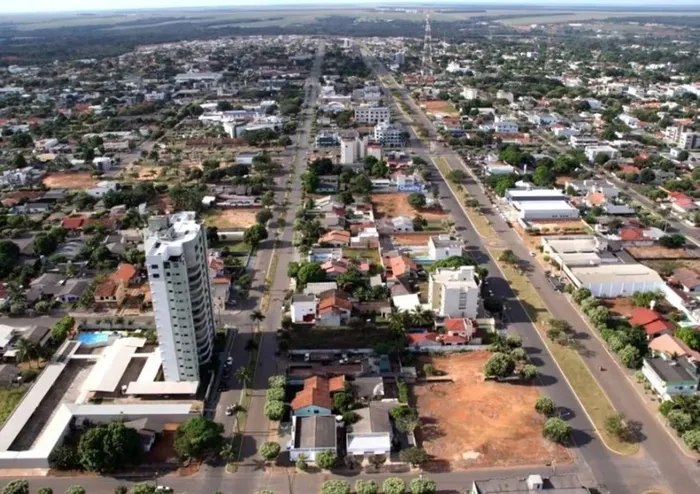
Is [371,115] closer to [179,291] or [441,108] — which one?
[441,108]

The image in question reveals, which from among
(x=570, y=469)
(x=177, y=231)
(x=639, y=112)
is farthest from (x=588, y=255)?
(x=639, y=112)

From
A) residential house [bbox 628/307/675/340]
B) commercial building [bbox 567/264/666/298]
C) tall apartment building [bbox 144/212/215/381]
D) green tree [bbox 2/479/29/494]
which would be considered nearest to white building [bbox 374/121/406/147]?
commercial building [bbox 567/264/666/298]

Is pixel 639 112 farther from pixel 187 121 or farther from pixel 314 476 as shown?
pixel 314 476

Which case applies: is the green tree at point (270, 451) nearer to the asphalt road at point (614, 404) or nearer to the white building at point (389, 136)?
the asphalt road at point (614, 404)

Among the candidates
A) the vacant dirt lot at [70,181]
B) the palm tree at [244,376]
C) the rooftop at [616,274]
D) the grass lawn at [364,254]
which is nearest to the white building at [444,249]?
the grass lawn at [364,254]

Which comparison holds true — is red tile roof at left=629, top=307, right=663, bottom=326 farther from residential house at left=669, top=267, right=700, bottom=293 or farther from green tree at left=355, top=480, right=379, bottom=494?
green tree at left=355, top=480, right=379, bottom=494

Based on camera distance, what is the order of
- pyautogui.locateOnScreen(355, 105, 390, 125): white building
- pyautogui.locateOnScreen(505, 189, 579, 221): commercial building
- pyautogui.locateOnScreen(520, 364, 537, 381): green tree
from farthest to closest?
pyautogui.locateOnScreen(355, 105, 390, 125): white building → pyautogui.locateOnScreen(505, 189, 579, 221): commercial building → pyautogui.locateOnScreen(520, 364, 537, 381): green tree

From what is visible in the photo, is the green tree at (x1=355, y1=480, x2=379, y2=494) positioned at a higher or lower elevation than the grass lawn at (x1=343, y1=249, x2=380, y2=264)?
higher
